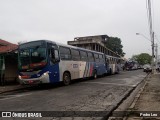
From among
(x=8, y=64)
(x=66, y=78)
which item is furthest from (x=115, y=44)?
(x=66, y=78)

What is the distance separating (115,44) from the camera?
86.1 meters

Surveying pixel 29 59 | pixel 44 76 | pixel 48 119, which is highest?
pixel 29 59

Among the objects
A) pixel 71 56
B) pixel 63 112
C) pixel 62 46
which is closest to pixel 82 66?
pixel 71 56

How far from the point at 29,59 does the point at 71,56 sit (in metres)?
4.21

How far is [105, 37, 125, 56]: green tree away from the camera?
84750mm

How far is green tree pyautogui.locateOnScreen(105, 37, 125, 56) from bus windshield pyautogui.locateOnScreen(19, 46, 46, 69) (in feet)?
232

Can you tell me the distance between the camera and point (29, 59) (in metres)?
14.6

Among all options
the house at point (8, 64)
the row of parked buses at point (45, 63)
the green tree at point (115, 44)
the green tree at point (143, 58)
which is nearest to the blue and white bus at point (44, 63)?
the row of parked buses at point (45, 63)

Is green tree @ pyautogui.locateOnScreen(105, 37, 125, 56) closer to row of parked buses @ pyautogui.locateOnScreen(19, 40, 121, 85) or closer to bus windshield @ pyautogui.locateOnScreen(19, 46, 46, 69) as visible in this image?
row of parked buses @ pyautogui.locateOnScreen(19, 40, 121, 85)

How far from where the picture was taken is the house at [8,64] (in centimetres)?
1730

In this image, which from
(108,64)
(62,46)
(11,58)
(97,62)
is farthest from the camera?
(108,64)

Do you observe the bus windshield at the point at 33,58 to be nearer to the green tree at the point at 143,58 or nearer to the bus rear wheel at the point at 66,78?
the bus rear wheel at the point at 66,78

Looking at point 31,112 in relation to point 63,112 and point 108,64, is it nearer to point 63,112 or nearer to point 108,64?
point 63,112

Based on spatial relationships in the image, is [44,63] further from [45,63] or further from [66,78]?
[66,78]
